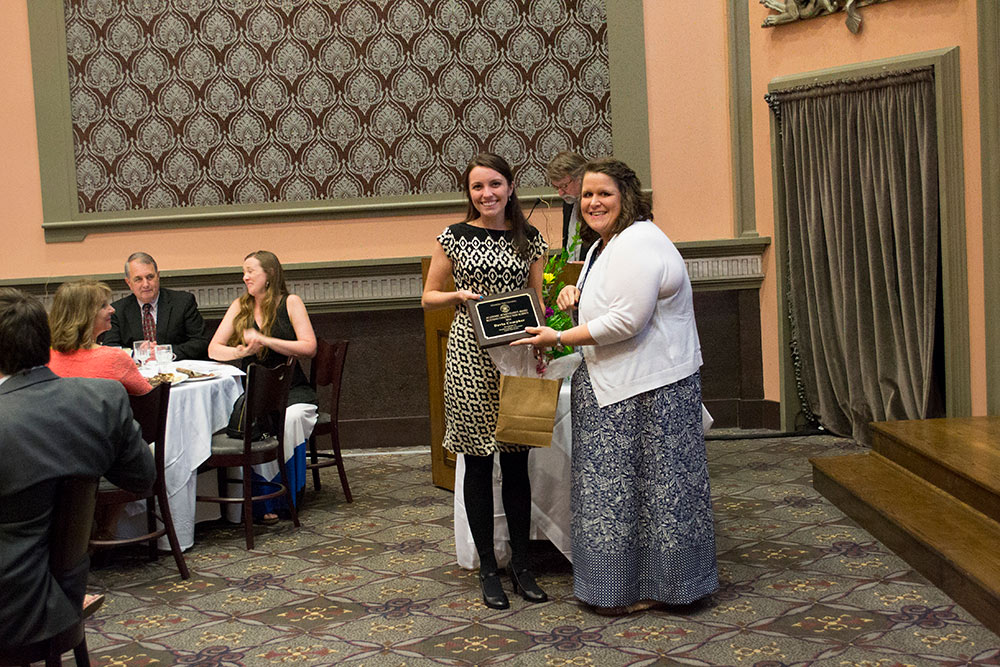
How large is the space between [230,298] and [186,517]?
2530 mm

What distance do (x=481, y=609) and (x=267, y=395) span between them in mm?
1553

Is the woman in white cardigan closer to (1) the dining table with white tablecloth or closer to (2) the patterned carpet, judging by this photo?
(2) the patterned carpet

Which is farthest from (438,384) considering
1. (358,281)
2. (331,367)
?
(358,281)

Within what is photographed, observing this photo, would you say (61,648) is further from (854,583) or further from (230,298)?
(230,298)

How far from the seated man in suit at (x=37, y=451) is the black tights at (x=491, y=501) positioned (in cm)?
135

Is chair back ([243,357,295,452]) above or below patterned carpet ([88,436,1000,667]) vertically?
above

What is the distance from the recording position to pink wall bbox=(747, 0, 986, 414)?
5426 millimetres

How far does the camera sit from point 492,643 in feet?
10.5

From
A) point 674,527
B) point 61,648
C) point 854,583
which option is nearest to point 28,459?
point 61,648

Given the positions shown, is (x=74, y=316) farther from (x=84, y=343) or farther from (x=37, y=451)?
(x=37, y=451)

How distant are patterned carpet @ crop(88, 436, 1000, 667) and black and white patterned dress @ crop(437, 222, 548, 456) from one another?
0.62 metres

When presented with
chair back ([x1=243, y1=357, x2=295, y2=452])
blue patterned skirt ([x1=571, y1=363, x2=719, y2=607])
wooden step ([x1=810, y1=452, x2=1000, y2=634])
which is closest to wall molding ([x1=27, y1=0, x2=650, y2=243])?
chair back ([x1=243, y1=357, x2=295, y2=452])

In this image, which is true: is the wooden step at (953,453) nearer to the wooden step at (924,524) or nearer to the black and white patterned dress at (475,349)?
the wooden step at (924,524)

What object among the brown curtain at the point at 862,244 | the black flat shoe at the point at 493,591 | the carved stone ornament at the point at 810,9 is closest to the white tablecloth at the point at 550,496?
the black flat shoe at the point at 493,591
